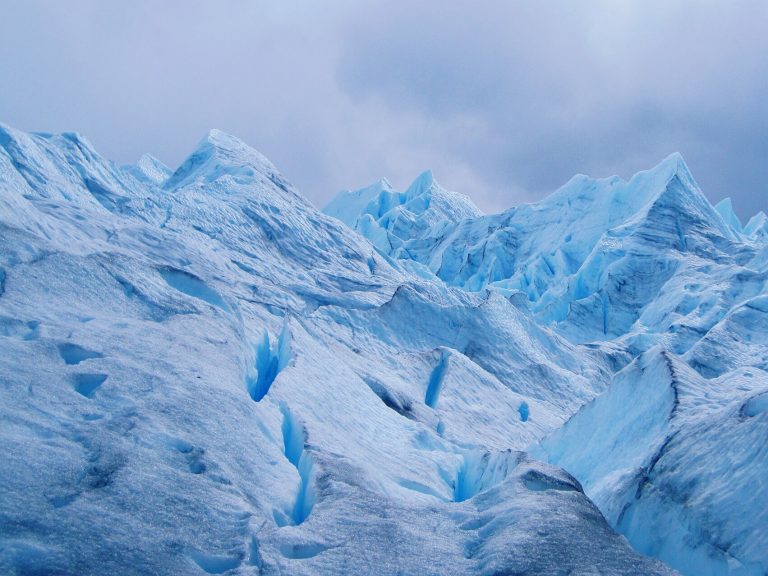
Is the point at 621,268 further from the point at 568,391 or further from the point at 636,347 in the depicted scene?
the point at 568,391

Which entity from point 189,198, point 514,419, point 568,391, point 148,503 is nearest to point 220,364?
point 148,503

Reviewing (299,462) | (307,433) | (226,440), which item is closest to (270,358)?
(307,433)

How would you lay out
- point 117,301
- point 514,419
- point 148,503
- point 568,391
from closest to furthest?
1. point 148,503
2. point 117,301
3. point 514,419
4. point 568,391

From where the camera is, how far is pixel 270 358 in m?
7.97

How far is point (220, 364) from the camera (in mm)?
6316

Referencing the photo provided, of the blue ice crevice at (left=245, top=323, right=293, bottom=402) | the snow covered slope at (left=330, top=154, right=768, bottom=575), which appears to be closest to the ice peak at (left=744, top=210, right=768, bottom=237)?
the snow covered slope at (left=330, top=154, right=768, bottom=575)

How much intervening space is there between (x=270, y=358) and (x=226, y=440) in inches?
109

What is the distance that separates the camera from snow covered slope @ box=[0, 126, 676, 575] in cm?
425

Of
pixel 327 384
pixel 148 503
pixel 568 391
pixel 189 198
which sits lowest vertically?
pixel 148 503

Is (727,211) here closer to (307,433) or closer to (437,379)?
(437,379)

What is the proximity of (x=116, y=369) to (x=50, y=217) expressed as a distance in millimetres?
3909

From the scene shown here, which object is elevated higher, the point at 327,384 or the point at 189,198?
the point at 189,198

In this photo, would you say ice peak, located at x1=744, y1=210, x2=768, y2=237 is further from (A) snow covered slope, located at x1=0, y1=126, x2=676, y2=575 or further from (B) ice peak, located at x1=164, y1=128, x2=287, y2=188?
(A) snow covered slope, located at x1=0, y1=126, x2=676, y2=575

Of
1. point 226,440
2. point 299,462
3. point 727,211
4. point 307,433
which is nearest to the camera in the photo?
point 226,440
